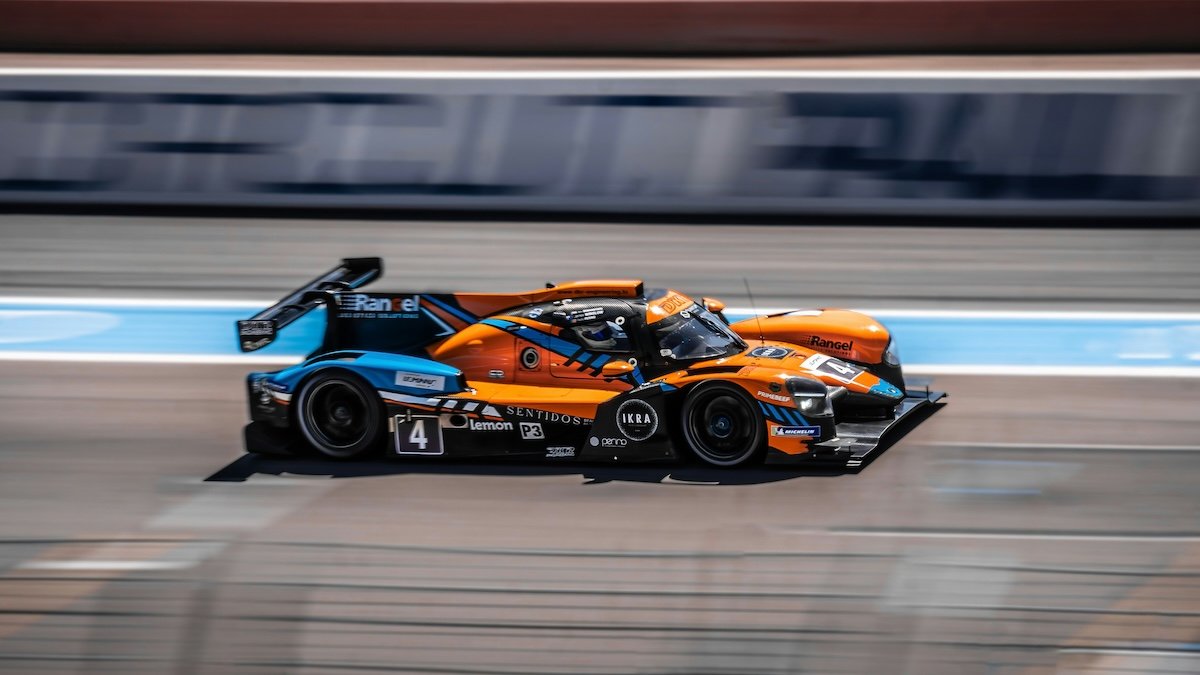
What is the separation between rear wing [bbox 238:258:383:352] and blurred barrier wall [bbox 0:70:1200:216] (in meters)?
5.14

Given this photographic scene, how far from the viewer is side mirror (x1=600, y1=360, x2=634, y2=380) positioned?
9.17 meters

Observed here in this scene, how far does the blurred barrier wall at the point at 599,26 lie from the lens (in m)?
18.6

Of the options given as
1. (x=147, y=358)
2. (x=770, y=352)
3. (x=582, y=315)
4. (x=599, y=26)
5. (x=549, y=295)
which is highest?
(x=599, y=26)

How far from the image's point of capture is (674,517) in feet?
26.8

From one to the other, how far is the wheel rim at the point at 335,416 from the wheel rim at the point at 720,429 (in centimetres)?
236

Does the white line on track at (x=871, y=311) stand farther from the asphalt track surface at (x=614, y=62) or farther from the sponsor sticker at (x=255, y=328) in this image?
the asphalt track surface at (x=614, y=62)

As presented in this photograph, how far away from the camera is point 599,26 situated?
19.3 metres

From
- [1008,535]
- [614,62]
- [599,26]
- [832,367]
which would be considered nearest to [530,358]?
[832,367]

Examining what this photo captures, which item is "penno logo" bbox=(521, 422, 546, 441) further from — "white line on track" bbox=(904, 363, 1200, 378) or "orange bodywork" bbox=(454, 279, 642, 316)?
"white line on track" bbox=(904, 363, 1200, 378)

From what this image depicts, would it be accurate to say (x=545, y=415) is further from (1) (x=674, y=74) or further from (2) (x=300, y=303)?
(1) (x=674, y=74)

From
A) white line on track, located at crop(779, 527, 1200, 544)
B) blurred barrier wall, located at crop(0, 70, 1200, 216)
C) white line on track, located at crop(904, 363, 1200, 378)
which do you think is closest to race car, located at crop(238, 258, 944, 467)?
white line on track, located at crop(779, 527, 1200, 544)

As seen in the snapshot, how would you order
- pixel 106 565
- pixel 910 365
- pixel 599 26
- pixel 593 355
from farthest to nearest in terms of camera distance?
pixel 599 26
pixel 910 365
pixel 593 355
pixel 106 565

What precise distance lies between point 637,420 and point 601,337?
0.81m

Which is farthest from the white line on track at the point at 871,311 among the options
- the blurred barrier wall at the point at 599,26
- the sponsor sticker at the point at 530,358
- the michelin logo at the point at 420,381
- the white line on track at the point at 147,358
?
the blurred barrier wall at the point at 599,26
